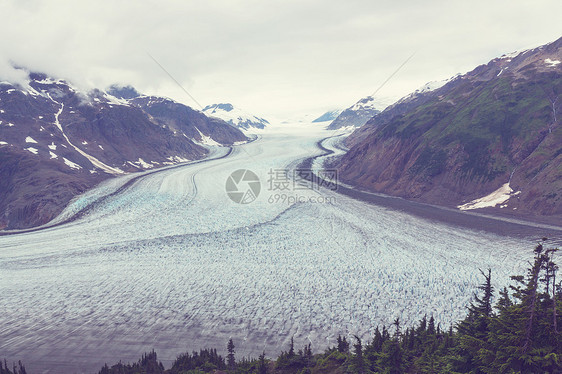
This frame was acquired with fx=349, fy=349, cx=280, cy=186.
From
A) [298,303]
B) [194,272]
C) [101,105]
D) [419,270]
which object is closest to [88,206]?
[194,272]

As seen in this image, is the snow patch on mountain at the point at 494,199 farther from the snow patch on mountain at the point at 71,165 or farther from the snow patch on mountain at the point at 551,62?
the snow patch on mountain at the point at 71,165

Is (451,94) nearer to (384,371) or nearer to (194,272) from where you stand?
(194,272)

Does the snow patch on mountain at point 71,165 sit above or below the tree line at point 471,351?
above

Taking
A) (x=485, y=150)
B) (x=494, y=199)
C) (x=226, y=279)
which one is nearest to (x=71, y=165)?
(x=226, y=279)

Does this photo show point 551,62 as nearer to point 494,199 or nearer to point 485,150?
point 485,150

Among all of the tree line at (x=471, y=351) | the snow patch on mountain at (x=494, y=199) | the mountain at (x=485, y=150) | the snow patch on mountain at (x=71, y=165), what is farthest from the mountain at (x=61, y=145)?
the snow patch on mountain at (x=494, y=199)

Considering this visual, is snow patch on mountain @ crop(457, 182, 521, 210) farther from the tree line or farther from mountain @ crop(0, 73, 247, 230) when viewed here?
mountain @ crop(0, 73, 247, 230)

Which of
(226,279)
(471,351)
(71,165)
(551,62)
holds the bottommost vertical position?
(226,279)
